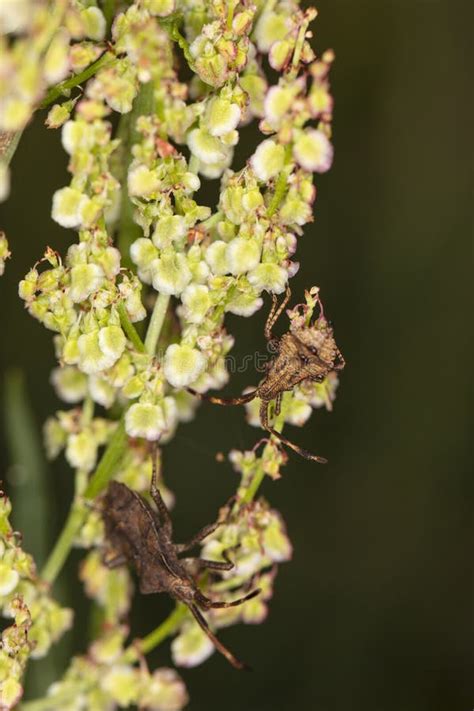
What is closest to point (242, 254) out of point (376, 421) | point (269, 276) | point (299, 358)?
point (269, 276)

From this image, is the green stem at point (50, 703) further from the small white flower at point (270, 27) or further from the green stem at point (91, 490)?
the small white flower at point (270, 27)

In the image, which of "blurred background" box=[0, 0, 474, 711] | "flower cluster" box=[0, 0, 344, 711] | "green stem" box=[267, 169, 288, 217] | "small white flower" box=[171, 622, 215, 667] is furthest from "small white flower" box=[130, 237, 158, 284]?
"blurred background" box=[0, 0, 474, 711]

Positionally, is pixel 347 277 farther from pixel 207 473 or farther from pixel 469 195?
pixel 207 473

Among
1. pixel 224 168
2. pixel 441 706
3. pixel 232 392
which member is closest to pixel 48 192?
pixel 232 392

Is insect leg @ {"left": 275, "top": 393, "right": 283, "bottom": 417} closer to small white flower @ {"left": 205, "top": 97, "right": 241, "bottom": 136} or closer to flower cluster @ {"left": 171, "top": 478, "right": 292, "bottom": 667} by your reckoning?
flower cluster @ {"left": 171, "top": 478, "right": 292, "bottom": 667}

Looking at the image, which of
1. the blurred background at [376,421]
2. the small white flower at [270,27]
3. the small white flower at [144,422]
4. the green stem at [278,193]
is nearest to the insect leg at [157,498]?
the small white flower at [144,422]
